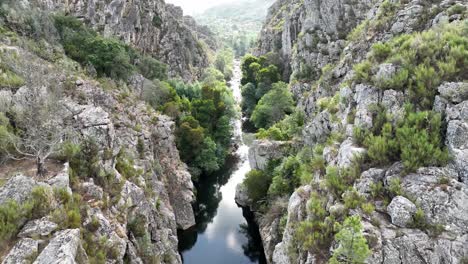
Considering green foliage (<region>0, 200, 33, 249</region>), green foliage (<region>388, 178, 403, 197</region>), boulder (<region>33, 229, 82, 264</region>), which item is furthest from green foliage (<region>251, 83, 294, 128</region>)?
green foliage (<region>0, 200, 33, 249</region>)

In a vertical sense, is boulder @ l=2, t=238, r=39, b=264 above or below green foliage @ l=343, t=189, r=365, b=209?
above

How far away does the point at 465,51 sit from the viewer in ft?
71.7

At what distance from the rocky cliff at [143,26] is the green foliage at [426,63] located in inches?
1917

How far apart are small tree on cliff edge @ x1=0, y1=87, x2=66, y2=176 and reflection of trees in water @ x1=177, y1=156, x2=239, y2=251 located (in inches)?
821

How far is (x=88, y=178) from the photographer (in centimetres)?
2445

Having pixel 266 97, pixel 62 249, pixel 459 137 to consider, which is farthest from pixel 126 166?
pixel 266 97

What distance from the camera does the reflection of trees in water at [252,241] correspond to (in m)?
37.5

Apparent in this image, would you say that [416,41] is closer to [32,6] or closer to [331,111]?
[331,111]

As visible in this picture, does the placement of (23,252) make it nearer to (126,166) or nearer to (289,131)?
(126,166)

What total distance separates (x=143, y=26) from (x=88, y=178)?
54138 mm

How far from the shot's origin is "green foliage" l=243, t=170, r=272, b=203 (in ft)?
137

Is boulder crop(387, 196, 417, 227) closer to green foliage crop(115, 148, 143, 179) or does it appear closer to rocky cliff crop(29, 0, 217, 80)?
green foliage crop(115, 148, 143, 179)

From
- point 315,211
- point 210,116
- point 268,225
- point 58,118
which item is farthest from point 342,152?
point 210,116

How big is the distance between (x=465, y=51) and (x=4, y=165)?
31.3 metres
